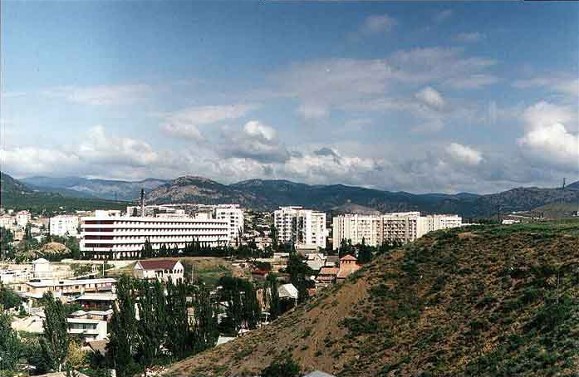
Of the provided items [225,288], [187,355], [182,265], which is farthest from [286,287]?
[187,355]

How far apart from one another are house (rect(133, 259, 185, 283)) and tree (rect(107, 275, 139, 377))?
2090 cm

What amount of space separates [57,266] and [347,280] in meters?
35.7

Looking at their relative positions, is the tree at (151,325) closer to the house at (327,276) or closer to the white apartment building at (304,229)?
the house at (327,276)

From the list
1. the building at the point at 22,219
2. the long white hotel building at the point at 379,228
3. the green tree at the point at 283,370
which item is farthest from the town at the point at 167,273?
the green tree at the point at 283,370

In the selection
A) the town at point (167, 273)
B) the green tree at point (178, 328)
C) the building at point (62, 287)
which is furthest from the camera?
the building at point (62, 287)

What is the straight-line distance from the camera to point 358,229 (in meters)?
89.5

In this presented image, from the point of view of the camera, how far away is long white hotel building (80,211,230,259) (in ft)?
203

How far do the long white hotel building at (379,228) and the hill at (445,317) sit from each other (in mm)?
62701

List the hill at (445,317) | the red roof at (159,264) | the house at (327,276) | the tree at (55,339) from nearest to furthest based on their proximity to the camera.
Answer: the hill at (445,317)
the tree at (55,339)
the house at (327,276)
the red roof at (159,264)

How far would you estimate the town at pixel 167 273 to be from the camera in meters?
26.2

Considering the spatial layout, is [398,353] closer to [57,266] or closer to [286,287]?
[286,287]

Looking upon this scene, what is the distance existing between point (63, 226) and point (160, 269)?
5892cm

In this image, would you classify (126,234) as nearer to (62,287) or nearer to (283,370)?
(62,287)

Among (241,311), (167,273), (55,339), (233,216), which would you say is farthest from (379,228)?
(55,339)
